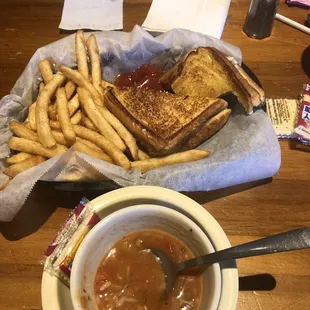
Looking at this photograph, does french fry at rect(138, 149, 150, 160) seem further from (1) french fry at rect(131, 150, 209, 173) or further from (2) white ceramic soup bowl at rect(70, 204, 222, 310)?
(2) white ceramic soup bowl at rect(70, 204, 222, 310)

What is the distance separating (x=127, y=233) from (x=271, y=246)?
32cm

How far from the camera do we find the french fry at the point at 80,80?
132cm

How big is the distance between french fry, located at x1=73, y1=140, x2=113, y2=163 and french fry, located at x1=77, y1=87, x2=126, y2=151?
2.1 inches

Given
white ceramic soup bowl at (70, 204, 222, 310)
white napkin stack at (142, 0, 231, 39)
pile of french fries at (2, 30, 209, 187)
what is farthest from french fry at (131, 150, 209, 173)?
white napkin stack at (142, 0, 231, 39)

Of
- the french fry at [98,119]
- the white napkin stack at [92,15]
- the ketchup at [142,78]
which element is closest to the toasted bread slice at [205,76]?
the ketchup at [142,78]

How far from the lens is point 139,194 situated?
939 mm

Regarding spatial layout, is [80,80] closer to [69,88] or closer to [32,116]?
[69,88]

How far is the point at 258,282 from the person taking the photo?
1035mm

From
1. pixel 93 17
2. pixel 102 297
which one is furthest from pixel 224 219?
pixel 93 17

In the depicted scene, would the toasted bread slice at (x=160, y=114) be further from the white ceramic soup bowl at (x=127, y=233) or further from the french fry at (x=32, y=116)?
the white ceramic soup bowl at (x=127, y=233)

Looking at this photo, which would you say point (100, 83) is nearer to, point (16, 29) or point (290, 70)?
point (16, 29)

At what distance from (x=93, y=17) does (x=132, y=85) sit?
431 mm

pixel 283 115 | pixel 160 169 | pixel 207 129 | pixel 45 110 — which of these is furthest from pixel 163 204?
pixel 283 115

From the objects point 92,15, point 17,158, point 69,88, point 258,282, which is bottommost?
point 258,282
